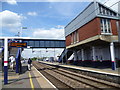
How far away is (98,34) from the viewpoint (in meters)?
18.7

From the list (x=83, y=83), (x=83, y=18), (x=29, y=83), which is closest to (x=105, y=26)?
(x=83, y=18)

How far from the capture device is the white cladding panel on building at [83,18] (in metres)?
20.5

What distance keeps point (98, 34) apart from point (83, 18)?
256 inches

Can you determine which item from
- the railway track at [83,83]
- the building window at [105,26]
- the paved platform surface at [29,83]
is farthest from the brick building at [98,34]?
the paved platform surface at [29,83]

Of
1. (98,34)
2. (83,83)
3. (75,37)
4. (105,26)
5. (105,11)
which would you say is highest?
(105,11)

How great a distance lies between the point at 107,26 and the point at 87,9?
4860mm

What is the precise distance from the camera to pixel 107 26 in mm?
19984

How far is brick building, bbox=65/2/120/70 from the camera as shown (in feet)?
60.9

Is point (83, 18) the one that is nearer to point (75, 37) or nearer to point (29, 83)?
point (75, 37)

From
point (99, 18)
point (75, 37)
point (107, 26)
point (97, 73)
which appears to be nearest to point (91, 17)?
point (99, 18)

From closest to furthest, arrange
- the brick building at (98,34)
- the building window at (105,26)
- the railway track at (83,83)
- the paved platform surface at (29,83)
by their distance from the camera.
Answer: the railway track at (83,83)
the paved platform surface at (29,83)
the brick building at (98,34)
the building window at (105,26)

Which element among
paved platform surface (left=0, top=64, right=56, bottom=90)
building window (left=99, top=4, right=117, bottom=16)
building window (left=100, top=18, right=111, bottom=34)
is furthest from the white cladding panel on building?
paved platform surface (left=0, top=64, right=56, bottom=90)

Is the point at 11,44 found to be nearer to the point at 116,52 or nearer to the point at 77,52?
the point at 116,52

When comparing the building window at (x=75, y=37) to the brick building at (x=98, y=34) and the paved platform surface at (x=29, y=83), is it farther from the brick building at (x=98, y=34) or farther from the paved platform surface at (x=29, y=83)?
the paved platform surface at (x=29, y=83)
